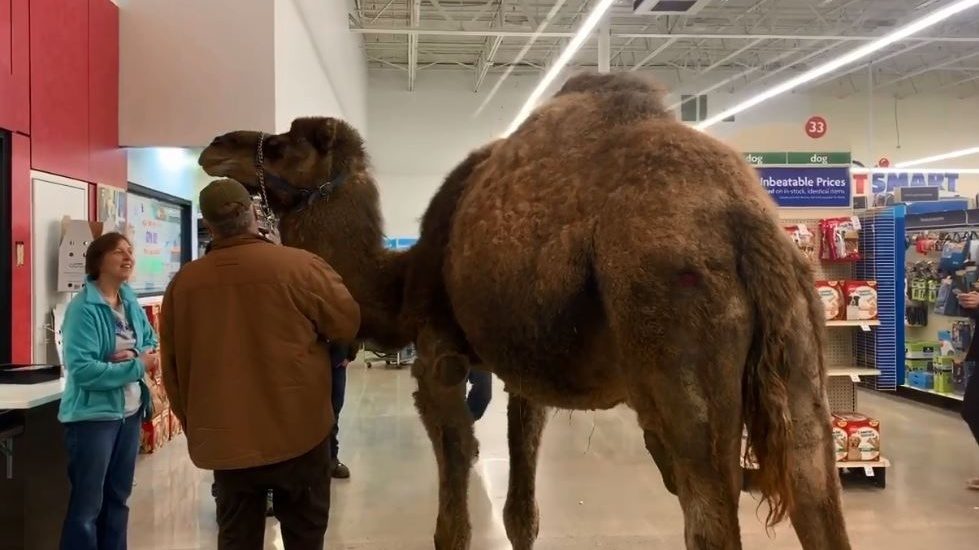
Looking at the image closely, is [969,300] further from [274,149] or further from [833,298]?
[274,149]

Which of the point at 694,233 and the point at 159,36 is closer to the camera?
the point at 694,233

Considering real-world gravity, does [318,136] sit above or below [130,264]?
above

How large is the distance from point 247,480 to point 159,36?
507 centimetres

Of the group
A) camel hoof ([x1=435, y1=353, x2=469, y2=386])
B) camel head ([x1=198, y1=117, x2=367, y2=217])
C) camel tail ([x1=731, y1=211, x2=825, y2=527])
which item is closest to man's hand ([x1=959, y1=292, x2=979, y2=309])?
camel tail ([x1=731, y1=211, x2=825, y2=527])

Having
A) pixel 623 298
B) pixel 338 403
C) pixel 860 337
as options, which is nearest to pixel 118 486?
pixel 338 403

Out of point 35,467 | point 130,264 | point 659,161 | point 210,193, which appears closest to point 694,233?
point 659,161

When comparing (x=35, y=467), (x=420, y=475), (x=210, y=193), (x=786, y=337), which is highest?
(x=210, y=193)

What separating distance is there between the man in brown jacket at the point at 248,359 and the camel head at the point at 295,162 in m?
0.94

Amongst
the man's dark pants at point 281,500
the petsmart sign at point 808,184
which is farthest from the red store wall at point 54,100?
the petsmart sign at point 808,184

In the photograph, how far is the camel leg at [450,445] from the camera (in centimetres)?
311

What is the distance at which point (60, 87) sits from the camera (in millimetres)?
5180

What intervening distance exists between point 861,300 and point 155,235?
659cm

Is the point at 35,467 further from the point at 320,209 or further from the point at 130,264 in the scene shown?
the point at 320,209

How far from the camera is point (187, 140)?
6203 mm
